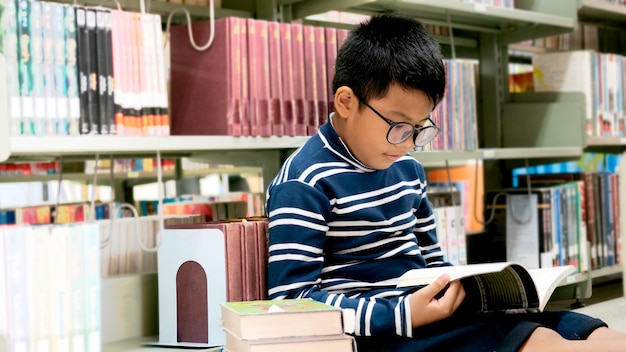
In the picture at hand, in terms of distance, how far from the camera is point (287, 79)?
2.03 metres

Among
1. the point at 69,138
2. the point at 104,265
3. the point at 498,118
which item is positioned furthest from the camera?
the point at 498,118

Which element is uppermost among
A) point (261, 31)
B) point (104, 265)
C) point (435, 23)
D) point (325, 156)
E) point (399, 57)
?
point (435, 23)

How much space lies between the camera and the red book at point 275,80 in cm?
200

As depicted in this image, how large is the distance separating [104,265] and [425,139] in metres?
0.78

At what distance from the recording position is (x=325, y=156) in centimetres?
169

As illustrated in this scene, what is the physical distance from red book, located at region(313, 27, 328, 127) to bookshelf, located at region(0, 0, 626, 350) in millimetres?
108

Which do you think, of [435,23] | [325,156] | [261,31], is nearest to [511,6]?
[435,23]

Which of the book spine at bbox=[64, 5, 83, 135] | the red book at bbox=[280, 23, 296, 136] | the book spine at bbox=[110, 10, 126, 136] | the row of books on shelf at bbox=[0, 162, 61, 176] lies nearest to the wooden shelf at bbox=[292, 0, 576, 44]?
the red book at bbox=[280, 23, 296, 136]

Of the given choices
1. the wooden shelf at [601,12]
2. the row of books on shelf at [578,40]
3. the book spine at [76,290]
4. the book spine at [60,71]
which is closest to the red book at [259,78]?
the book spine at [60,71]

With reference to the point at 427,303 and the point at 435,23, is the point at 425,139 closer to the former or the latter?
the point at 427,303

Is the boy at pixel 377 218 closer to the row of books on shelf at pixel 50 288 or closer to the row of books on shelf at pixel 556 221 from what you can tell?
the row of books on shelf at pixel 50 288

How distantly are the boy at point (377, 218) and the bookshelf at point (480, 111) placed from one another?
0.32m

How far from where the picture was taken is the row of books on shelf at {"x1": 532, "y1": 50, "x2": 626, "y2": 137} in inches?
118

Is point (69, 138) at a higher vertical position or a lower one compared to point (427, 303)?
higher
